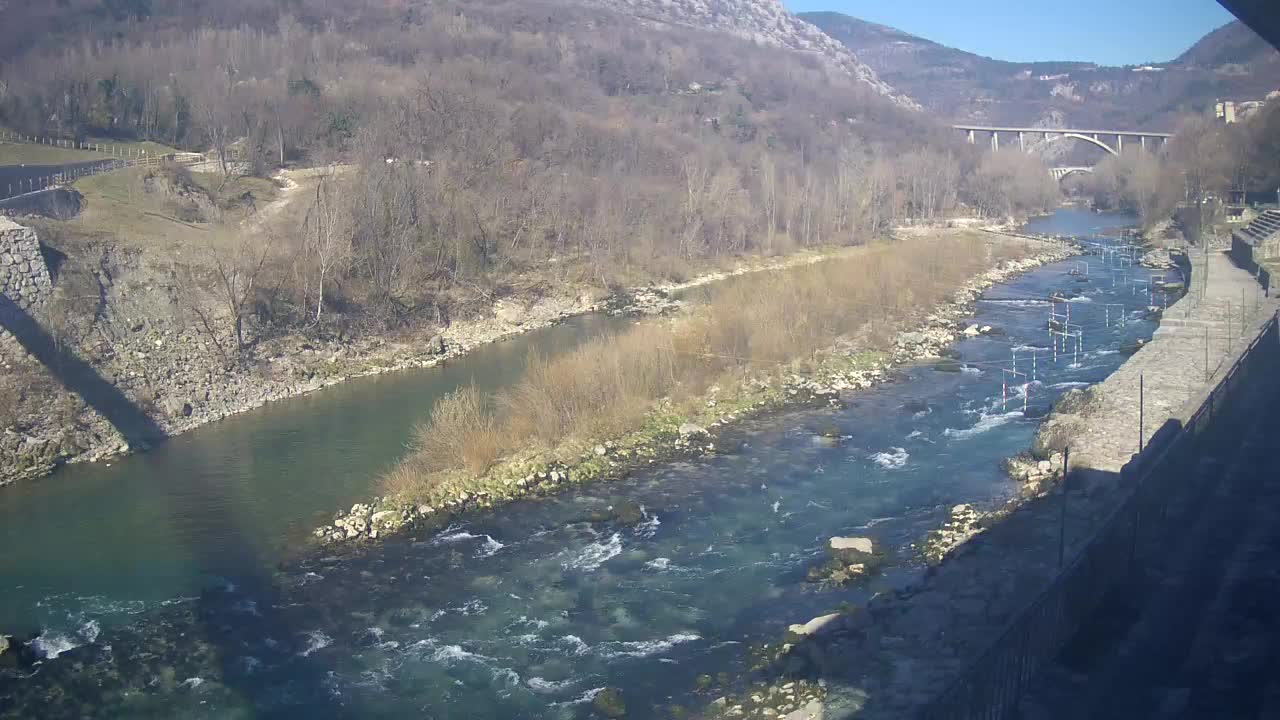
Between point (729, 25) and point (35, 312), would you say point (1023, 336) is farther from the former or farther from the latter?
point (729, 25)

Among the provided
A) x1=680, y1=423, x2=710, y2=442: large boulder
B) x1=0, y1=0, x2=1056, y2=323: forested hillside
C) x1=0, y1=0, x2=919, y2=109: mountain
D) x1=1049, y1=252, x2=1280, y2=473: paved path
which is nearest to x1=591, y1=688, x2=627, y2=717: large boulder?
x1=680, y1=423, x2=710, y2=442: large boulder

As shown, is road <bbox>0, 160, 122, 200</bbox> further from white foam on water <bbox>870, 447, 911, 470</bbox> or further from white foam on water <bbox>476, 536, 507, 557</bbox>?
white foam on water <bbox>870, 447, 911, 470</bbox>

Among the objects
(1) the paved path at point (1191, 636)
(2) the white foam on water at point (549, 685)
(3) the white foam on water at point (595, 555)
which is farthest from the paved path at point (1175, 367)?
(2) the white foam on water at point (549, 685)

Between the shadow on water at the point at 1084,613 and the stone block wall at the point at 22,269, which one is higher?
the stone block wall at the point at 22,269

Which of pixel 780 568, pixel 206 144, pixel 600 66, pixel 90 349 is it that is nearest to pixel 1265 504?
pixel 780 568

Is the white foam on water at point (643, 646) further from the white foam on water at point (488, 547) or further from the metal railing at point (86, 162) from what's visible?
the metal railing at point (86, 162)

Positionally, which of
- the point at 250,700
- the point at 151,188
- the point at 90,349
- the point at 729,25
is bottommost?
the point at 250,700

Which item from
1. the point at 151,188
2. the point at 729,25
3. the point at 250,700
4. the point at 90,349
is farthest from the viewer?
the point at 729,25
